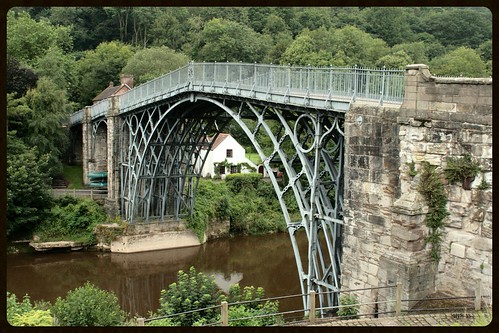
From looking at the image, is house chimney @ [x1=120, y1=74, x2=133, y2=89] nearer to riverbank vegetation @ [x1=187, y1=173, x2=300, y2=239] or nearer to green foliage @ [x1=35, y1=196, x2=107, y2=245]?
riverbank vegetation @ [x1=187, y1=173, x2=300, y2=239]

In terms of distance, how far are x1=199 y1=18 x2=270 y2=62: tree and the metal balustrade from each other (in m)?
32.3

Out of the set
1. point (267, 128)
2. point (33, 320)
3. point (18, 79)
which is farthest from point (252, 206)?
point (33, 320)

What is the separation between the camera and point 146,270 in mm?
32094

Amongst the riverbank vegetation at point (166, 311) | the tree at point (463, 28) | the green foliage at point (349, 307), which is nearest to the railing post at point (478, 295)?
the green foliage at point (349, 307)

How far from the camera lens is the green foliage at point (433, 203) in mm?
12336

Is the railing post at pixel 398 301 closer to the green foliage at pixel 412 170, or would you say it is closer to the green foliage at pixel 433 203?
the green foliage at pixel 433 203

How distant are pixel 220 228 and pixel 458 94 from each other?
2738 cm

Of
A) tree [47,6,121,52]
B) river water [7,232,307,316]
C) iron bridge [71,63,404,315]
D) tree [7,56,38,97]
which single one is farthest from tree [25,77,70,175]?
tree [47,6,121,52]

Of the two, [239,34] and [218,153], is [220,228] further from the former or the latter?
[239,34]

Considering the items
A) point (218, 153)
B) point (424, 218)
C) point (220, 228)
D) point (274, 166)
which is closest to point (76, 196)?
point (220, 228)

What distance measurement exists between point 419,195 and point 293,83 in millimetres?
6910

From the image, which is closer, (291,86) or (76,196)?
(291,86)

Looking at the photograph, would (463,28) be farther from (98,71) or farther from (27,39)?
(27,39)

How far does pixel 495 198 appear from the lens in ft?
38.0
